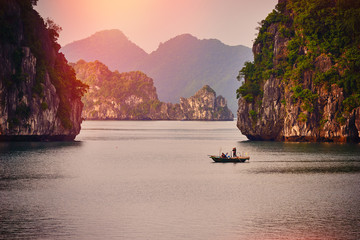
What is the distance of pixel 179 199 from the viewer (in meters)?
41.9

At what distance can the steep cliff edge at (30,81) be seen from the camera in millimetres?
96062

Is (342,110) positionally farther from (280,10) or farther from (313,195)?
(313,195)

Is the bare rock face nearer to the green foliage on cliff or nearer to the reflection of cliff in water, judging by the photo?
the green foliage on cliff

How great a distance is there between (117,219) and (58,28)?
93.3 m

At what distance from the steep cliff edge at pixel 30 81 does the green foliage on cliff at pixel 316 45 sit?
4483cm

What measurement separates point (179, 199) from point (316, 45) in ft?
245

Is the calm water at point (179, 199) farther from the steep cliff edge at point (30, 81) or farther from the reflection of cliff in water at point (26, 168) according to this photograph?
the steep cliff edge at point (30, 81)

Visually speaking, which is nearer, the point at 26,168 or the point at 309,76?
the point at 26,168

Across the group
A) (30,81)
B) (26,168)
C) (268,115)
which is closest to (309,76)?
(268,115)

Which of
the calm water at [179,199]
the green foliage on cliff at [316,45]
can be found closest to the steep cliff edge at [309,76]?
Result: the green foliage on cliff at [316,45]

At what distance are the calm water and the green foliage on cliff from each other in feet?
104

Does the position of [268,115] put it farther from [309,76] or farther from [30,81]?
[30,81]

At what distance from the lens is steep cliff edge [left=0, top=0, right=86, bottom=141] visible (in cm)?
9606

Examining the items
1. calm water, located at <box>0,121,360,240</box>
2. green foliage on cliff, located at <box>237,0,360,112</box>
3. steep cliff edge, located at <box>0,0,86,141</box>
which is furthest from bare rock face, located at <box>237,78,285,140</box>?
steep cliff edge, located at <box>0,0,86,141</box>
